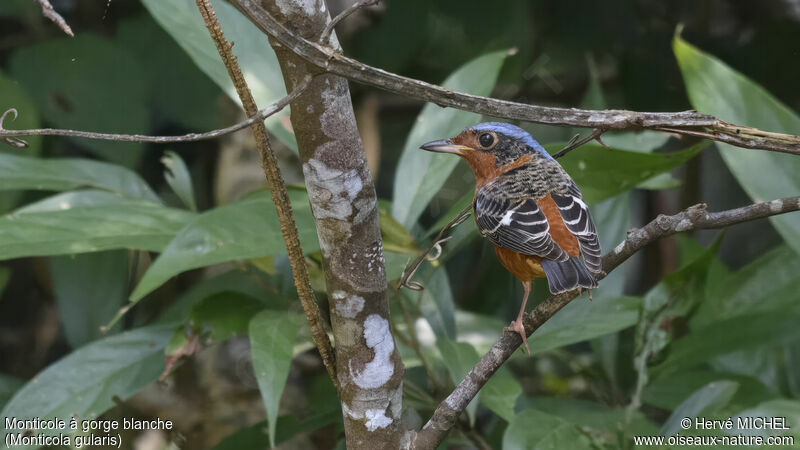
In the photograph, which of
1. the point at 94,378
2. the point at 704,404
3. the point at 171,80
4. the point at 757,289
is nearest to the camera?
the point at 704,404

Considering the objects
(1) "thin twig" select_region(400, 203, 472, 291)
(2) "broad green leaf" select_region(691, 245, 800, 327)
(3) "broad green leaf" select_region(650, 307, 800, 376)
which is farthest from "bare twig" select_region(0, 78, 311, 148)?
(2) "broad green leaf" select_region(691, 245, 800, 327)

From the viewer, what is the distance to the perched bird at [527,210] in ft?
2.99

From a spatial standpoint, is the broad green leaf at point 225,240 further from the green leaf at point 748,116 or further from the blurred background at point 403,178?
the green leaf at point 748,116

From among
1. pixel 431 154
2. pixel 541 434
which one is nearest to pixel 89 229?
pixel 431 154

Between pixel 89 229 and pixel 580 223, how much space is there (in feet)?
3.31

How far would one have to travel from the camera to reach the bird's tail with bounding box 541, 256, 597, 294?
875mm

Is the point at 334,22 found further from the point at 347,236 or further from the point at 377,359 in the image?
the point at 377,359

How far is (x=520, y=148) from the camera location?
1.05 metres

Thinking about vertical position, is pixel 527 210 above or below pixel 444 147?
below

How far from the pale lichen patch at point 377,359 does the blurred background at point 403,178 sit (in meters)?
0.44

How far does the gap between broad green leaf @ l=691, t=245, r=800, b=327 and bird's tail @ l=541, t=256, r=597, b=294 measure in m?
1.16

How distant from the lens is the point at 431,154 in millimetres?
1603

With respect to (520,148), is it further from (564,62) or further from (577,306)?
(564,62)

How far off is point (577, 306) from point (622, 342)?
743mm
